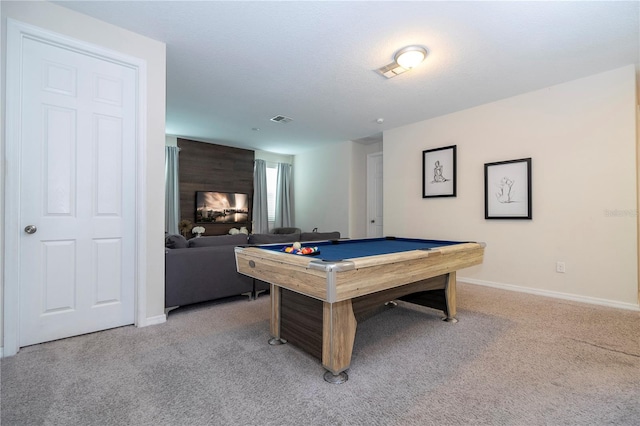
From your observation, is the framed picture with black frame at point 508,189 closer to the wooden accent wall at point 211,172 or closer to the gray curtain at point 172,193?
the wooden accent wall at point 211,172

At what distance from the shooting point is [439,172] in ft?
14.7

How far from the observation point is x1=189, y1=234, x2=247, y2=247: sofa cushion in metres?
3.13

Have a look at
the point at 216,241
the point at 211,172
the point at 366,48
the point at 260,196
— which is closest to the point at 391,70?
the point at 366,48

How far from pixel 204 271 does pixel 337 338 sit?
72.5 inches

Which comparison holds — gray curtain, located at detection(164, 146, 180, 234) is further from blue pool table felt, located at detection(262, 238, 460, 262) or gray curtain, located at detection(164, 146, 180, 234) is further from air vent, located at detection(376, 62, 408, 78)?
air vent, located at detection(376, 62, 408, 78)

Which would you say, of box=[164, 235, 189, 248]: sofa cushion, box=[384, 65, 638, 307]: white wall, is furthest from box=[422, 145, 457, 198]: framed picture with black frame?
box=[164, 235, 189, 248]: sofa cushion

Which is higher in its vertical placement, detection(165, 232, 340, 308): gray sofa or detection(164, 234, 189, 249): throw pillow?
detection(164, 234, 189, 249): throw pillow

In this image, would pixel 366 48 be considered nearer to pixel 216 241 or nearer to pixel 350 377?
pixel 216 241

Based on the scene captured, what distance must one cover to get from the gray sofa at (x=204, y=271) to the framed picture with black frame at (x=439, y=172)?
2.51 m

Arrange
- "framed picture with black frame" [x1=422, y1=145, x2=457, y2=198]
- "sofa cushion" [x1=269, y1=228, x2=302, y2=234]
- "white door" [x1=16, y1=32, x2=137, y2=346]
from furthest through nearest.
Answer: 1. "sofa cushion" [x1=269, y1=228, x2=302, y2=234]
2. "framed picture with black frame" [x1=422, y1=145, x2=457, y2=198]
3. "white door" [x1=16, y1=32, x2=137, y2=346]

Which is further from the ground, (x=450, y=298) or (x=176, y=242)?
(x=176, y=242)

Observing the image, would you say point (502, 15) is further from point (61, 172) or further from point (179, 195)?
point (179, 195)

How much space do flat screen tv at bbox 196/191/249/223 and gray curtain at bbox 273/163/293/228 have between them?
32.3 inches

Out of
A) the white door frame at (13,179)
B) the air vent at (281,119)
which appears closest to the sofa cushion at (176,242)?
the white door frame at (13,179)
